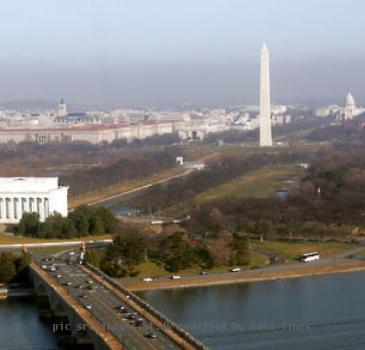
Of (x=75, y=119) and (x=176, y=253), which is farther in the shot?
(x=75, y=119)

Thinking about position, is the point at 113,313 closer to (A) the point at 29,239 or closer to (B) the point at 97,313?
(B) the point at 97,313

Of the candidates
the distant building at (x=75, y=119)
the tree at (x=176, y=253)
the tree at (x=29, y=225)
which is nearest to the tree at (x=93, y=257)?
the tree at (x=176, y=253)

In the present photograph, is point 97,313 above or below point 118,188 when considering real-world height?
above

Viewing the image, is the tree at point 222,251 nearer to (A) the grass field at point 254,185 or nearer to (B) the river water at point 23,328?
(B) the river water at point 23,328

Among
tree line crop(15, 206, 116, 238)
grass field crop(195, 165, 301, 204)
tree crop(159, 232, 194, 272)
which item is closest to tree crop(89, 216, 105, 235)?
tree line crop(15, 206, 116, 238)

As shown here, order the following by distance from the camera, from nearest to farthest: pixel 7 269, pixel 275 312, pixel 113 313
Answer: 1. pixel 113 313
2. pixel 275 312
3. pixel 7 269

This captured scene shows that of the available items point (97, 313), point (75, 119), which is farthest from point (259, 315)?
point (75, 119)

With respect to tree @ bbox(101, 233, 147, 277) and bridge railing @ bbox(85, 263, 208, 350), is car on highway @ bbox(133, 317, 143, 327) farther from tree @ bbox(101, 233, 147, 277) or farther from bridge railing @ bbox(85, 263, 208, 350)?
tree @ bbox(101, 233, 147, 277)
